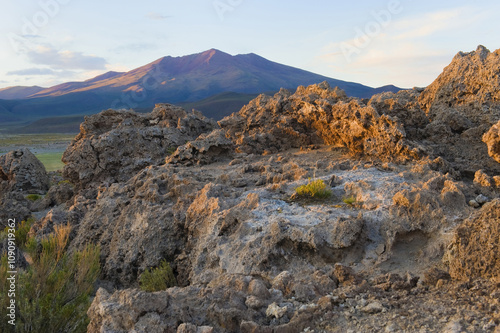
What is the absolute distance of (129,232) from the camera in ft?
22.7

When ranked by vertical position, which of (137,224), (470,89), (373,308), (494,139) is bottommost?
(137,224)

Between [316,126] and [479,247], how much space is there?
234 inches

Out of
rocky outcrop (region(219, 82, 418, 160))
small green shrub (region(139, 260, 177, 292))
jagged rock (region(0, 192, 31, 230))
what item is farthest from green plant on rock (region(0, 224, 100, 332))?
jagged rock (region(0, 192, 31, 230))

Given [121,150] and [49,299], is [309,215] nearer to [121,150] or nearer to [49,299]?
[49,299]

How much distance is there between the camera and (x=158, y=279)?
5.67 meters

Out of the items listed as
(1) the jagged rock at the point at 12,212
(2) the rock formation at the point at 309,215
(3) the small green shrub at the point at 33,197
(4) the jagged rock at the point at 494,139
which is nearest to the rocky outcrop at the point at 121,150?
(2) the rock formation at the point at 309,215

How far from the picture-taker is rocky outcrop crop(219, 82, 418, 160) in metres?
7.86

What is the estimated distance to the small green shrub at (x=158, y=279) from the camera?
5660 mm

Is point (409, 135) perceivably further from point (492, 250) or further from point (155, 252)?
point (155, 252)

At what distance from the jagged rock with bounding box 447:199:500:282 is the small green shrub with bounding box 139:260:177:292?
3.60 meters

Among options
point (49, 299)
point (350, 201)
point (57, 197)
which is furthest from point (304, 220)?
point (57, 197)

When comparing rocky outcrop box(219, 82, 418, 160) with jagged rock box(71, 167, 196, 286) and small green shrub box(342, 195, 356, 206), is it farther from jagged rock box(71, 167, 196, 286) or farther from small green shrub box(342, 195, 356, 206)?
jagged rock box(71, 167, 196, 286)

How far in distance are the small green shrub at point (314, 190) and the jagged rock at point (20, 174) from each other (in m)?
12.5

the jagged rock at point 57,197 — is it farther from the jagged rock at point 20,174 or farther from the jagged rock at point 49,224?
the jagged rock at point 49,224
